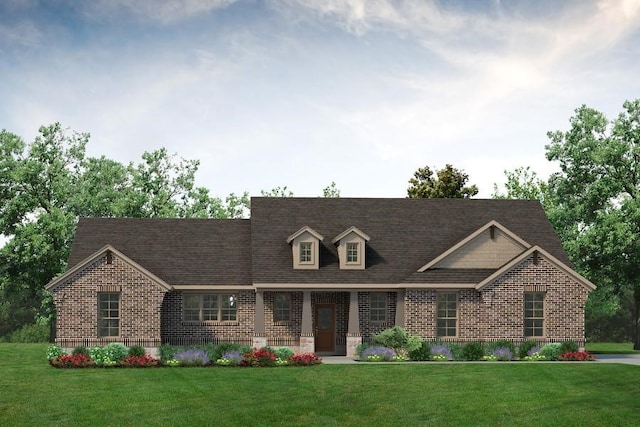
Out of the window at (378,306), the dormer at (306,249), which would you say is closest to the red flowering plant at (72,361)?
the dormer at (306,249)

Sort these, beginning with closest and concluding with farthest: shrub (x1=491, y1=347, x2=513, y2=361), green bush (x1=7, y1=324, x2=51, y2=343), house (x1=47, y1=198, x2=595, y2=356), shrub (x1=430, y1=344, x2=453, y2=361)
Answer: shrub (x1=430, y1=344, x2=453, y2=361) < shrub (x1=491, y1=347, x2=513, y2=361) < house (x1=47, y1=198, x2=595, y2=356) < green bush (x1=7, y1=324, x2=51, y2=343)

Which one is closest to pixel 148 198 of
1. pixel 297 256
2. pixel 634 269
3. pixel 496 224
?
pixel 297 256

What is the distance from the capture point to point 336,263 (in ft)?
148

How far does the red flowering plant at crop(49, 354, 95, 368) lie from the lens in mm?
39156

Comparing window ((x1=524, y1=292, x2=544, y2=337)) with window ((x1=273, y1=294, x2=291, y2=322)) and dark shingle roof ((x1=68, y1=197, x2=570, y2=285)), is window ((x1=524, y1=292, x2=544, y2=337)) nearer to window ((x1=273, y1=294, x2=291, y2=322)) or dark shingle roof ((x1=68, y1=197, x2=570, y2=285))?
dark shingle roof ((x1=68, y1=197, x2=570, y2=285))

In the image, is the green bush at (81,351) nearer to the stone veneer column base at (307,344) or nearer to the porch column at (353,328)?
the stone veneer column base at (307,344)

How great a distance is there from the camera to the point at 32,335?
288 ft

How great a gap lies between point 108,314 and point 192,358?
530 centimetres

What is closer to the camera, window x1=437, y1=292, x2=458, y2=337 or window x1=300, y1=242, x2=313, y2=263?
window x1=437, y1=292, x2=458, y2=337

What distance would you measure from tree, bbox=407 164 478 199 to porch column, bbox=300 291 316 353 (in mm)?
24818

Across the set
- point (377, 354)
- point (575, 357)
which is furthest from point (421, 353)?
point (575, 357)

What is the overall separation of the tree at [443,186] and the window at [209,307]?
82.3 ft

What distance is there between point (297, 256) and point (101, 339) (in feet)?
31.4

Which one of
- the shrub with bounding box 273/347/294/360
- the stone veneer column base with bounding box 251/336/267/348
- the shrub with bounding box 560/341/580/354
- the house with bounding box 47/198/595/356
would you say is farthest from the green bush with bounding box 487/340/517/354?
the stone veneer column base with bounding box 251/336/267/348
